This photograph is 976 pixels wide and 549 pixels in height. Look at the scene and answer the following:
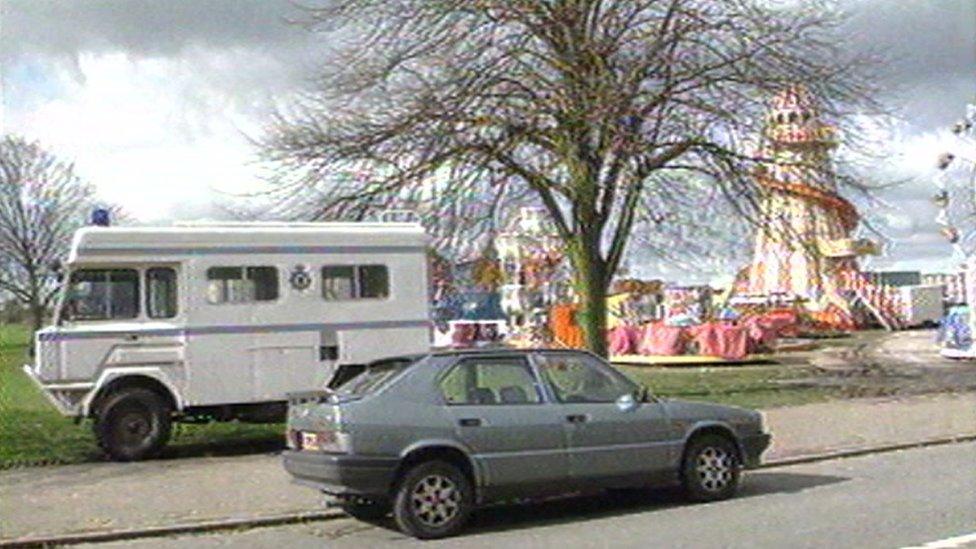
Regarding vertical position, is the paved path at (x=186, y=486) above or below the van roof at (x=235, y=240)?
below

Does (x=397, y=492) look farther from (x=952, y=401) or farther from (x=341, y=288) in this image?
(x=952, y=401)

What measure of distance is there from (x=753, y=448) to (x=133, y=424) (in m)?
7.71

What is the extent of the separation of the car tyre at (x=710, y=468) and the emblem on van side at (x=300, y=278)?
21.6ft

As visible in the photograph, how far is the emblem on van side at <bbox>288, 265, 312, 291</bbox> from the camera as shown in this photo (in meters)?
16.4

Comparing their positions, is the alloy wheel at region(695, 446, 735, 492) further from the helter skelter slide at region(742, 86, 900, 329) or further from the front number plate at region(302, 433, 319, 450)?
the helter skelter slide at region(742, 86, 900, 329)

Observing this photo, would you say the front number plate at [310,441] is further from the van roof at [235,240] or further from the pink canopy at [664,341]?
the pink canopy at [664,341]

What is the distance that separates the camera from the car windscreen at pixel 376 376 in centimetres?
1074

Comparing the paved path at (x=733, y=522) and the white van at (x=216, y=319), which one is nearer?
the paved path at (x=733, y=522)

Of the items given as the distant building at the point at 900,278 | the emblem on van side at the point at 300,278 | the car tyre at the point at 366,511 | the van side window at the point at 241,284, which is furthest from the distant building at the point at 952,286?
the car tyre at the point at 366,511

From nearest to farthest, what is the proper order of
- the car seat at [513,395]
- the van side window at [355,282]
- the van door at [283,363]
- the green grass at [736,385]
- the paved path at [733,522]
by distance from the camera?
the paved path at [733,522]
the car seat at [513,395]
the van door at [283,363]
the van side window at [355,282]
the green grass at [736,385]

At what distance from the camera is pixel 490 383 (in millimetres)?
11094

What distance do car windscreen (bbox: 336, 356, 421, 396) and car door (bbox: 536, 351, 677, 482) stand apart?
50.4 inches

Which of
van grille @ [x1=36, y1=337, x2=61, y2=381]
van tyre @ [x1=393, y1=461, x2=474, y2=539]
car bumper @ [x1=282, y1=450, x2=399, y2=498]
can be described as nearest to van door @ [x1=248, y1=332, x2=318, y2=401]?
van grille @ [x1=36, y1=337, x2=61, y2=381]

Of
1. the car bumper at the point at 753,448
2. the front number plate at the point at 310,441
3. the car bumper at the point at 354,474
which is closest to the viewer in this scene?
the car bumper at the point at 354,474
